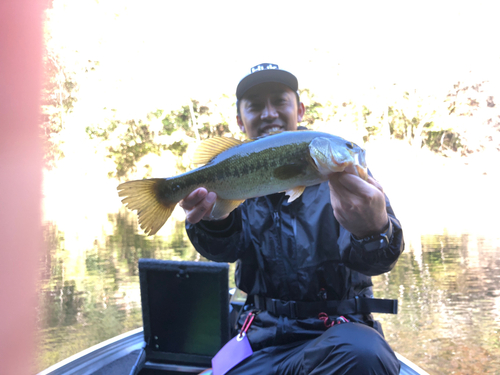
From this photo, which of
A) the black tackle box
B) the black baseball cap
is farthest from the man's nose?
the black tackle box

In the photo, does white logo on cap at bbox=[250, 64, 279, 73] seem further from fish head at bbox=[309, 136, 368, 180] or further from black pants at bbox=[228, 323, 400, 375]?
black pants at bbox=[228, 323, 400, 375]

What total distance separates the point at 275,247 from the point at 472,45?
24.7 m

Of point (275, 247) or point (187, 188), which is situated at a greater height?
point (187, 188)

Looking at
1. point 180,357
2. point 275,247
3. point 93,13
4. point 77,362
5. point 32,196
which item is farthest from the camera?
point 93,13

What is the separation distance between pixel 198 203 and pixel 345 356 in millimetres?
900

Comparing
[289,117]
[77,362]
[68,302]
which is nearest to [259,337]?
[289,117]

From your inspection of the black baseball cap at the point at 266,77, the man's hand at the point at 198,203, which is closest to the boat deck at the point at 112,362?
the man's hand at the point at 198,203

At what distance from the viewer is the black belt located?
6.35 ft

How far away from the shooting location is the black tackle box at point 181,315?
8.27 ft

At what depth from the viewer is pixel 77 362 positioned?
289 cm

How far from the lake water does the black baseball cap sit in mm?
4224

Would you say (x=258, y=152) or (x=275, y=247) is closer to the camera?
(x=258, y=152)

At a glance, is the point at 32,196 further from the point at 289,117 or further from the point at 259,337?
the point at 289,117

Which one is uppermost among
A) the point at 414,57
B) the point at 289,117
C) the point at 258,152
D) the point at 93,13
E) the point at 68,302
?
the point at 93,13
